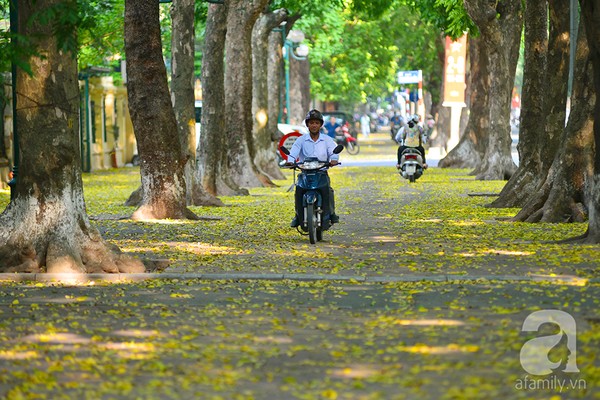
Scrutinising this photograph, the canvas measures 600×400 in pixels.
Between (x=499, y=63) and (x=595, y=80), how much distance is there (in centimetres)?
1983

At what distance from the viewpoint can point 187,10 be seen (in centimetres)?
2697

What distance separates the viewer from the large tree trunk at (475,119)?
47.7 m

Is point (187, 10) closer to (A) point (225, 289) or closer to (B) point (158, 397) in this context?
(A) point (225, 289)

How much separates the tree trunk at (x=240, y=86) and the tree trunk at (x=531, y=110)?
927cm

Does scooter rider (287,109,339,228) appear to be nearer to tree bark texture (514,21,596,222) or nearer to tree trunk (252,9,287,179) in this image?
tree bark texture (514,21,596,222)

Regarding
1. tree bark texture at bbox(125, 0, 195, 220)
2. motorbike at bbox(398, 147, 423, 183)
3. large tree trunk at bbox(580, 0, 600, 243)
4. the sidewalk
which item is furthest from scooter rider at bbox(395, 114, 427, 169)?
the sidewalk

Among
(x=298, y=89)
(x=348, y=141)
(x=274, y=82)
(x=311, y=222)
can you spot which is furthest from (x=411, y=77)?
(x=311, y=222)

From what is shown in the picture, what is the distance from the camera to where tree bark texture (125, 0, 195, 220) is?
22391 mm

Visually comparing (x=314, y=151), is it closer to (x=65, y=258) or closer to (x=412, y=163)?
(x=65, y=258)

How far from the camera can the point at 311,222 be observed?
18.3m

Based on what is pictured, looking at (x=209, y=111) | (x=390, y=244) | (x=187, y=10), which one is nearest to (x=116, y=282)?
(x=390, y=244)

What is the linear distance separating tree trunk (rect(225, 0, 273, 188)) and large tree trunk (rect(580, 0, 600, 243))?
58.6 ft

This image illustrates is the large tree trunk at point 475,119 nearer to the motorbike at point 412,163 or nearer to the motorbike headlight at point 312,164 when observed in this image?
the motorbike at point 412,163

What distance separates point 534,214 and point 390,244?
12.9 ft
